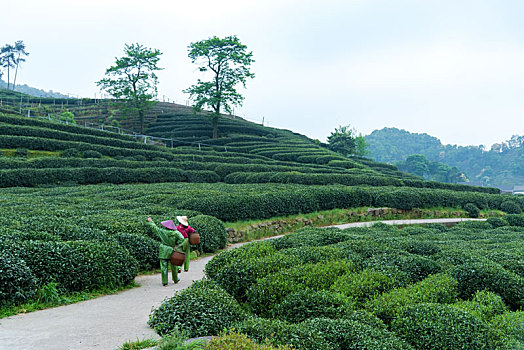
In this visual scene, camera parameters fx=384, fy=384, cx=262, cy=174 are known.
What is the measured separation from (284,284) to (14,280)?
13.6 ft

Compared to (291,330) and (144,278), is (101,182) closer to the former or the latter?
(144,278)

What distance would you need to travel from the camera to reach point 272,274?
616cm

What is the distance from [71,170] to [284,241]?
16349 mm

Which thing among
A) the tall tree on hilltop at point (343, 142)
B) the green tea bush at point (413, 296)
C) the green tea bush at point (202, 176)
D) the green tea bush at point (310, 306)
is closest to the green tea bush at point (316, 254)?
the green tea bush at point (413, 296)

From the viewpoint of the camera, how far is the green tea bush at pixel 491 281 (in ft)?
19.8

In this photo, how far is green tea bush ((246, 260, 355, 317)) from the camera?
5641mm

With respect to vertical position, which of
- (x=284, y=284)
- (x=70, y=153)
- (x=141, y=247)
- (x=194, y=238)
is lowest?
(x=141, y=247)

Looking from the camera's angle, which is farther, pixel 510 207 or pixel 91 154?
pixel 91 154

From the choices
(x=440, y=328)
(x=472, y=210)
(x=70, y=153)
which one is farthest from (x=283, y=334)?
(x=70, y=153)

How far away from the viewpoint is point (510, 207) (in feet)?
77.9

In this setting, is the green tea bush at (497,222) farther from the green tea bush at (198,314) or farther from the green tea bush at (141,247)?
the green tea bush at (198,314)

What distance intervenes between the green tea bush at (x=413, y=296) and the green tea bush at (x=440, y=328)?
21 centimetres

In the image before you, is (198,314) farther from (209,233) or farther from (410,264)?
(209,233)

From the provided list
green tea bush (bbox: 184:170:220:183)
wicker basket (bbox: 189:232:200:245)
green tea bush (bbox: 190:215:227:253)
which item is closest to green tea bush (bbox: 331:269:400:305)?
wicker basket (bbox: 189:232:200:245)
